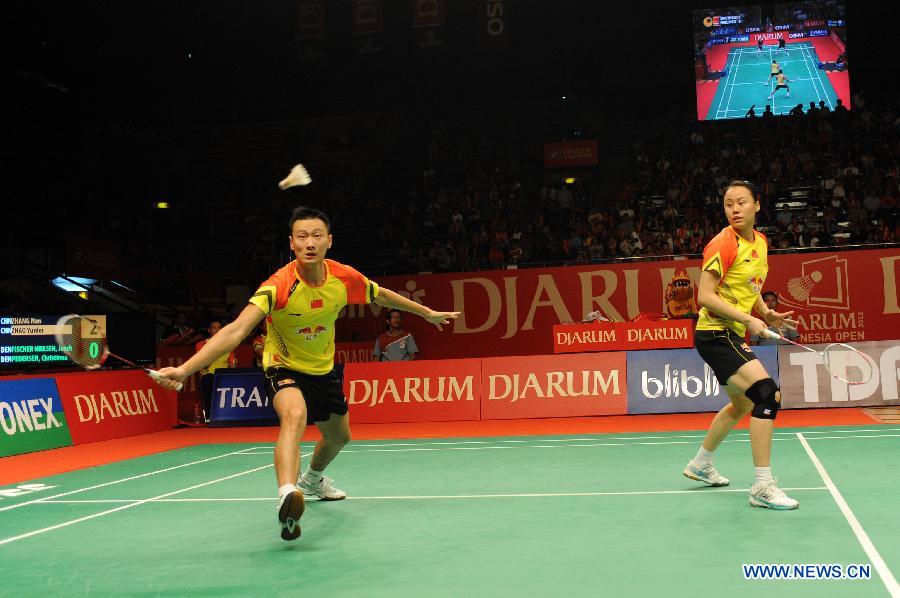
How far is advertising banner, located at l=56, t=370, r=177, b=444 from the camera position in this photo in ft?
41.3

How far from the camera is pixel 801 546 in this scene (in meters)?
4.71

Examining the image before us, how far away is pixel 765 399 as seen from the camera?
5941 millimetres

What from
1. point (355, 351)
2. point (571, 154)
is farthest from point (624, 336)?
point (571, 154)

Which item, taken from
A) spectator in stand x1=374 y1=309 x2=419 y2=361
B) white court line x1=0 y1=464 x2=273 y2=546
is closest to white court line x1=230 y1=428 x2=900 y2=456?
white court line x1=0 y1=464 x2=273 y2=546

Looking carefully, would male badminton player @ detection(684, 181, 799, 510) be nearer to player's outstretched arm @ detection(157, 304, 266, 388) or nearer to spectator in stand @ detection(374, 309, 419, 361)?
player's outstretched arm @ detection(157, 304, 266, 388)

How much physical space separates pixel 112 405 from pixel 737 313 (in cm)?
1041

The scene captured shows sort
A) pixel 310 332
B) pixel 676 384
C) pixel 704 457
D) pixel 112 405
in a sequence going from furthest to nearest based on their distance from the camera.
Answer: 1. pixel 676 384
2. pixel 112 405
3. pixel 704 457
4. pixel 310 332

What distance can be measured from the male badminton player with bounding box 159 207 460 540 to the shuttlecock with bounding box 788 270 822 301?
43.3 ft

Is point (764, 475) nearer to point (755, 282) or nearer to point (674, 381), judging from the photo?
point (755, 282)

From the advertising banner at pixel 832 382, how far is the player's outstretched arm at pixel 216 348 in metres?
10.2

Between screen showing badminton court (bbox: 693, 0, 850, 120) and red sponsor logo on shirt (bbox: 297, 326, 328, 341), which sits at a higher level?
screen showing badminton court (bbox: 693, 0, 850, 120)

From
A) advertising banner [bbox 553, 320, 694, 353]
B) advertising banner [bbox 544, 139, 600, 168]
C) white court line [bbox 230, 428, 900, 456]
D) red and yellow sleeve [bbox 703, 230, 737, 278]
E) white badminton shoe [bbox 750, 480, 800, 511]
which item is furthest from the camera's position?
advertising banner [bbox 544, 139, 600, 168]

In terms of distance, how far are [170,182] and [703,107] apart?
57.2 feet

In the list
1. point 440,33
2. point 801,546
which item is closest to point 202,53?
point 440,33
